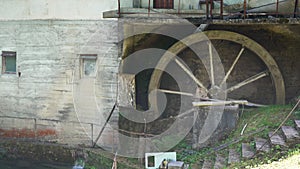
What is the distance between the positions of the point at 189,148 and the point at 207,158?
0.93 metres

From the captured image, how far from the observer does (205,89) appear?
8844 mm

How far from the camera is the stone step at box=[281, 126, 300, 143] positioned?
604cm

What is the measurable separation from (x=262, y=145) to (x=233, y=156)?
549mm

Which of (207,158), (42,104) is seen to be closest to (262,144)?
(207,158)

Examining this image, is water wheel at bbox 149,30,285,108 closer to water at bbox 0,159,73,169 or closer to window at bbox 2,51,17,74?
water at bbox 0,159,73,169

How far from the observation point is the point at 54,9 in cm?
876

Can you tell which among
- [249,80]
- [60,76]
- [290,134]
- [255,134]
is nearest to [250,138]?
[255,134]

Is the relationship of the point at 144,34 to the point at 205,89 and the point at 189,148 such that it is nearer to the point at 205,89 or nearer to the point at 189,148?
the point at 205,89

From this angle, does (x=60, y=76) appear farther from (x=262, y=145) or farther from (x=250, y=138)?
(x=262, y=145)

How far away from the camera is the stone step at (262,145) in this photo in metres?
6.15

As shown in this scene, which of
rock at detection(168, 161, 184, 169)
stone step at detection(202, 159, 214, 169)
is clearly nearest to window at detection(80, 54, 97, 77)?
rock at detection(168, 161, 184, 169)

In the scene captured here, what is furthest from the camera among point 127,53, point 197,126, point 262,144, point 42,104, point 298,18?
point 42,104

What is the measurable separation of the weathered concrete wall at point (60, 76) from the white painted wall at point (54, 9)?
0.14m

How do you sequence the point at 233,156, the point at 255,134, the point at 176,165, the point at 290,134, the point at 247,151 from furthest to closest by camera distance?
1. the point at 255,134
2. the point at 176,165
3. the point at 233,156
4. the point at 247,151
5. the point at 290,134
